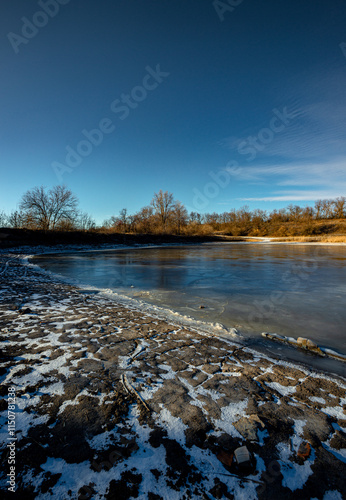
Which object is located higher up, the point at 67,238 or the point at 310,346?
the point at 67,238

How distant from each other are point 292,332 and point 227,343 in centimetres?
132

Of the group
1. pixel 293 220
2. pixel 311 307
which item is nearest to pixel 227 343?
pixel 311 307

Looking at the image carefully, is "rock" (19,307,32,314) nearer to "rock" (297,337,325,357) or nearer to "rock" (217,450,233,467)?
"rock" (217,450,233,467)

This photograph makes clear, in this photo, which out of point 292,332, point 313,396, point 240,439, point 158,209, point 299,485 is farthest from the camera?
point 158,209

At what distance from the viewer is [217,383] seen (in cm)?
227

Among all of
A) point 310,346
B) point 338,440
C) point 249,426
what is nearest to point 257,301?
point 310,346

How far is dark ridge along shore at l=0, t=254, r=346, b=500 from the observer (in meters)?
1.31

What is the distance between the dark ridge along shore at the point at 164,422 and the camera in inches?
51.5

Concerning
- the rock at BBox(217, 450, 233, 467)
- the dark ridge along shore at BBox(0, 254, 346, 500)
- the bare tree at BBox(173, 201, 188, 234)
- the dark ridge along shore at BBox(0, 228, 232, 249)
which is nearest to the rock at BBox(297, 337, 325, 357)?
the dark ridge along shore at BBox(0, 254, 346, 500)

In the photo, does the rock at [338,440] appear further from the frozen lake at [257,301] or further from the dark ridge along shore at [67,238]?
the dark ridge along shore at [67,238]

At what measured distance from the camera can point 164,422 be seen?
1.75 meters

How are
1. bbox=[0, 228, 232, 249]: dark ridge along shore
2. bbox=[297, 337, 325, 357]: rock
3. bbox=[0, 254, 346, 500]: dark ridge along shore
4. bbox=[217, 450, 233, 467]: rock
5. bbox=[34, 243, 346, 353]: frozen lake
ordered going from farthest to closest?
bbox=[0, 228, 232, 249]: dark ridge along shore < bbox=[34, 243, 346, 353]: frozen lake < bbox=[297, 337, 325, 357]: rock < bbox=[217, 450, 233, 467]: rock < bbox=[0, 254, 346, 500]: dark ridge along shore

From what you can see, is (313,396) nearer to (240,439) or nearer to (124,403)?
(240,439)

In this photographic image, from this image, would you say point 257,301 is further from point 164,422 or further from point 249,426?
point 164,422
